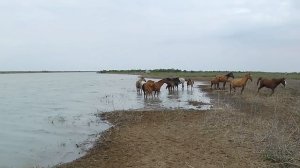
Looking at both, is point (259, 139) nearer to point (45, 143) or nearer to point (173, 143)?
point (173, 143)

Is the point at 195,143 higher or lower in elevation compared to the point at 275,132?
lower

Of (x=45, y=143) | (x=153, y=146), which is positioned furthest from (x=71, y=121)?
(x=153, y=146)

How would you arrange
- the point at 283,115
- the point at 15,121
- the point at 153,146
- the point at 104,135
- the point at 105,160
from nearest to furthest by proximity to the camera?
the point at 105,160, the point at 153,146, the point at 104,135, the point at 283,115, the point at 15,121

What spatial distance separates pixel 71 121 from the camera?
1869 cm

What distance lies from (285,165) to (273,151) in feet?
1.96

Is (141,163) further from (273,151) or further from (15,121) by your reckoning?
(15,121)

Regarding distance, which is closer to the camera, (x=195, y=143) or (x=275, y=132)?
(x=275, y=132)

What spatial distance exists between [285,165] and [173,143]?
3.42m

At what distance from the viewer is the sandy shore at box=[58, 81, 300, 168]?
9.77m

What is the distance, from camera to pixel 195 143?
11.6 m

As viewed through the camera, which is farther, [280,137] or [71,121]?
[71,121]

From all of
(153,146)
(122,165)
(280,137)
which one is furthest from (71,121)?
(280,137)

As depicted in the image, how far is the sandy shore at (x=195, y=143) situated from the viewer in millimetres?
9773

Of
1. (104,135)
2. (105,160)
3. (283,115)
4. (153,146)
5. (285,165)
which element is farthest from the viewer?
(283,115)
